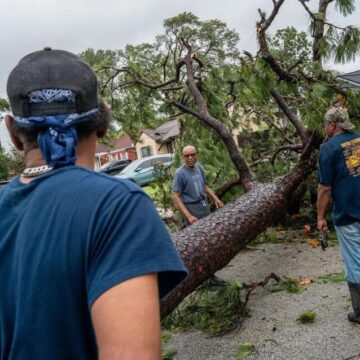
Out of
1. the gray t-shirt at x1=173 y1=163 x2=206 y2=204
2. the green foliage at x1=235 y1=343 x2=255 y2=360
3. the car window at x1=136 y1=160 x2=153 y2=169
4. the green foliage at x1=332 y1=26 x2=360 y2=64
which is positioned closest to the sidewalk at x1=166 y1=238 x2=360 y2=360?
the green foliage at x1=235 y1=343 x2=255 y2=360

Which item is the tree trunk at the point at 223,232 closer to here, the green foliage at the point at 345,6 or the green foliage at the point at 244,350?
the green foliage at the point at 244,350

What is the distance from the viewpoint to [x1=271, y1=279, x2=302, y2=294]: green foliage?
166 inches

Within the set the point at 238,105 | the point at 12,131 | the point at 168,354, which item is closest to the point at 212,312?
the point at 168,354

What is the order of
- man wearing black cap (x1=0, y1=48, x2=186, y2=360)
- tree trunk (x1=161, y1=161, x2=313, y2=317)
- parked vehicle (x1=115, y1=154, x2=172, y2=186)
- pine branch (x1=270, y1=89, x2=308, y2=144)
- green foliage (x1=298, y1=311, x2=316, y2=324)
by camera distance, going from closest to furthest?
man wearing black cap (x1=0, y1=48, x2=186, y2=360) → tree trunk (x1=161, y1=161, x2=313, y2=317) → green foliage (x1=298, y1=311, x2=316, y2=324) → pine branch (x1=270, y1=89, x2=308, y2=144) → parked vehicle (x1=115, y1=154, x2=172, y2=186)

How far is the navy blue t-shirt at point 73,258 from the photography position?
817mm

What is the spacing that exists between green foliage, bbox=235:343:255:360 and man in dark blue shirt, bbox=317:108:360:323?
846 millimetres

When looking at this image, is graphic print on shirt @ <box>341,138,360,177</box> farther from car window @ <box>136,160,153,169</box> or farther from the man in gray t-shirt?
car window @ <box>136,160,153,169</box>

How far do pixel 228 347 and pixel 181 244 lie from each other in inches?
36.8

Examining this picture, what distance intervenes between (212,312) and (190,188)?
5.83ft

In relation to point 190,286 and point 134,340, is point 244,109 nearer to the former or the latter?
point 190,286

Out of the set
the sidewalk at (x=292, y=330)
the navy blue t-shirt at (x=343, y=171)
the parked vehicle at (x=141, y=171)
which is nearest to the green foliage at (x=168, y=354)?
the sidewalk at (x=292, y=330)

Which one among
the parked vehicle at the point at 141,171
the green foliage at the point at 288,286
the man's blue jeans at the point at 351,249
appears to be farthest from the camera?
the parked vehicle at the point at 141,171

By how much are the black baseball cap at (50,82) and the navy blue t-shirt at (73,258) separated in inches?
6.0

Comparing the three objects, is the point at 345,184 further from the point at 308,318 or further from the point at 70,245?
the point at 70,245
